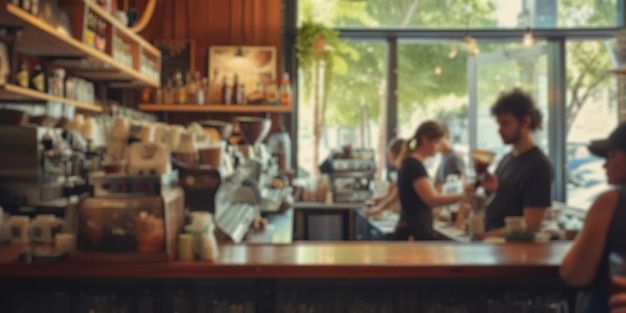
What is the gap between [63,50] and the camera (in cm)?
520

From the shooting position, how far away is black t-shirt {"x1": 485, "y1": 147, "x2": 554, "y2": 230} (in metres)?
3.70

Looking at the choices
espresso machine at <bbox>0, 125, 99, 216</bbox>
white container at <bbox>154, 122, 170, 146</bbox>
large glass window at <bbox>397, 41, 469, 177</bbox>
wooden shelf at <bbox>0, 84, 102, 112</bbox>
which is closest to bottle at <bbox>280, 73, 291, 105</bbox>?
large glass window at <bbox>397, 41, 469, 177</bbox>

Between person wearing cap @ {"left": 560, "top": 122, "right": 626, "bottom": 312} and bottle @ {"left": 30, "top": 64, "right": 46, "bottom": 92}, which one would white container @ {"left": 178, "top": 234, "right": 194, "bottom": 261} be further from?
bottle @ {"left": 30, "top": 64, "right": 46, "bottom": 92}

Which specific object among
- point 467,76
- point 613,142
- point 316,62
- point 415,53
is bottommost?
point 613,142

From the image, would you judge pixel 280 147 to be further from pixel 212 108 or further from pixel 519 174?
pixel 519 174

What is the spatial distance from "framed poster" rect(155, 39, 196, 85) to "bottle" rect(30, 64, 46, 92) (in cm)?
322

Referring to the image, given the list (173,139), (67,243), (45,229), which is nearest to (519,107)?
(173,139)

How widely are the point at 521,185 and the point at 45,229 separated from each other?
241cm

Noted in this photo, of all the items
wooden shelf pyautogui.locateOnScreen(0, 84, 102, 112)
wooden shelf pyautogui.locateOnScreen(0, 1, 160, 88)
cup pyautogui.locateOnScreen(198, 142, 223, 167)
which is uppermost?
wooden shelf pyautogui.locateOnScreen(0, 1, 160, 88)

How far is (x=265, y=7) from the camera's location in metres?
8.66

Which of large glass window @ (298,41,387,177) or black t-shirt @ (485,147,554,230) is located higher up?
large glass window @ (298,41,387,177)

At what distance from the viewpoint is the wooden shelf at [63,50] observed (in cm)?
408

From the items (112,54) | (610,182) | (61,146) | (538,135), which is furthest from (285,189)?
(610,182)

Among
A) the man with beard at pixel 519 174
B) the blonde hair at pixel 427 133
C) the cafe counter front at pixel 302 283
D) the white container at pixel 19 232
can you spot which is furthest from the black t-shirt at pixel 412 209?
the white container at pixel 19 232
